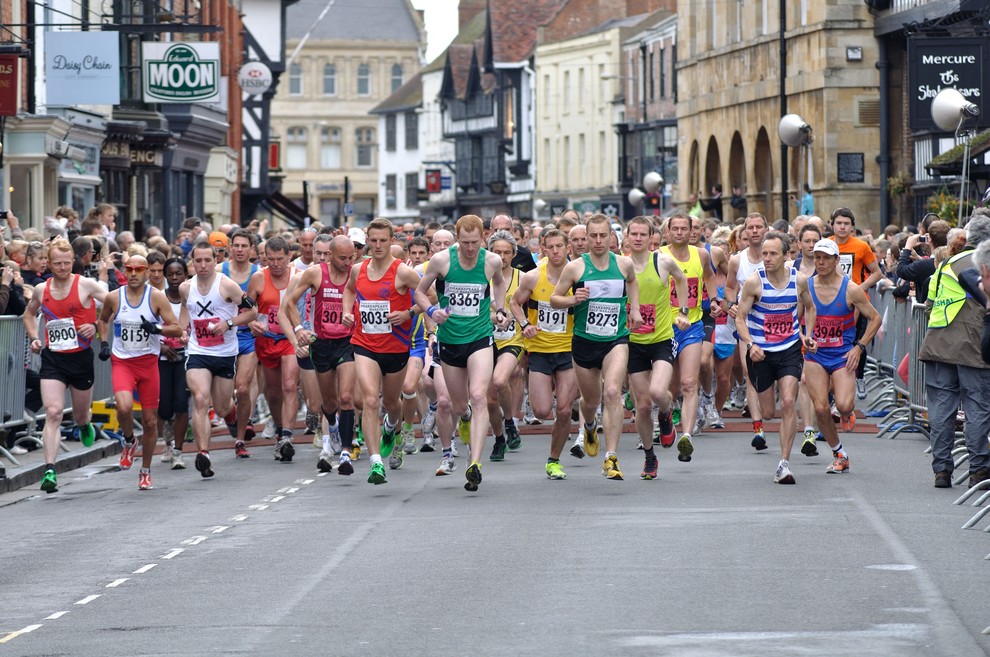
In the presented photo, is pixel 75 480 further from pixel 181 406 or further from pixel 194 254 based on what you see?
pixel 194 254

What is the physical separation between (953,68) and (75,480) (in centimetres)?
1457

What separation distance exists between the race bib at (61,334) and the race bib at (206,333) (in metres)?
1.07

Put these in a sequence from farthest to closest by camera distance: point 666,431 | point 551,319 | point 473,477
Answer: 1. point 666,431
2. point 551,319
3. point 473,477

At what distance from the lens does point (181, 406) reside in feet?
54.8

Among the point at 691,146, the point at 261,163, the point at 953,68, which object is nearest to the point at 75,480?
the point at 953,68

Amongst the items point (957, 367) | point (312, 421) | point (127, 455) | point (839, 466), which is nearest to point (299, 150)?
point (312, 421)

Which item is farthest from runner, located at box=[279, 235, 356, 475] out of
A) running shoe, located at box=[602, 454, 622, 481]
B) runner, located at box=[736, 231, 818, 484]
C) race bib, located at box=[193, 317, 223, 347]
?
runner, located at box=[736, 231, 818, 484]

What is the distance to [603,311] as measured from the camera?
14.6 metres

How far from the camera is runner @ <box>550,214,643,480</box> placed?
47.8 ft

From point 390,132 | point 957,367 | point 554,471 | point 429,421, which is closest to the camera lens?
point 957,367

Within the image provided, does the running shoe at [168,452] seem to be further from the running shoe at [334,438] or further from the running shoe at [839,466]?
the running shoe at [839,466]

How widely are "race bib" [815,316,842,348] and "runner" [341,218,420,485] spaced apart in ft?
9.83

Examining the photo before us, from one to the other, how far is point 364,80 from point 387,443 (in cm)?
11246

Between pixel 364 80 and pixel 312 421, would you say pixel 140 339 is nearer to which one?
pixel 312 421
